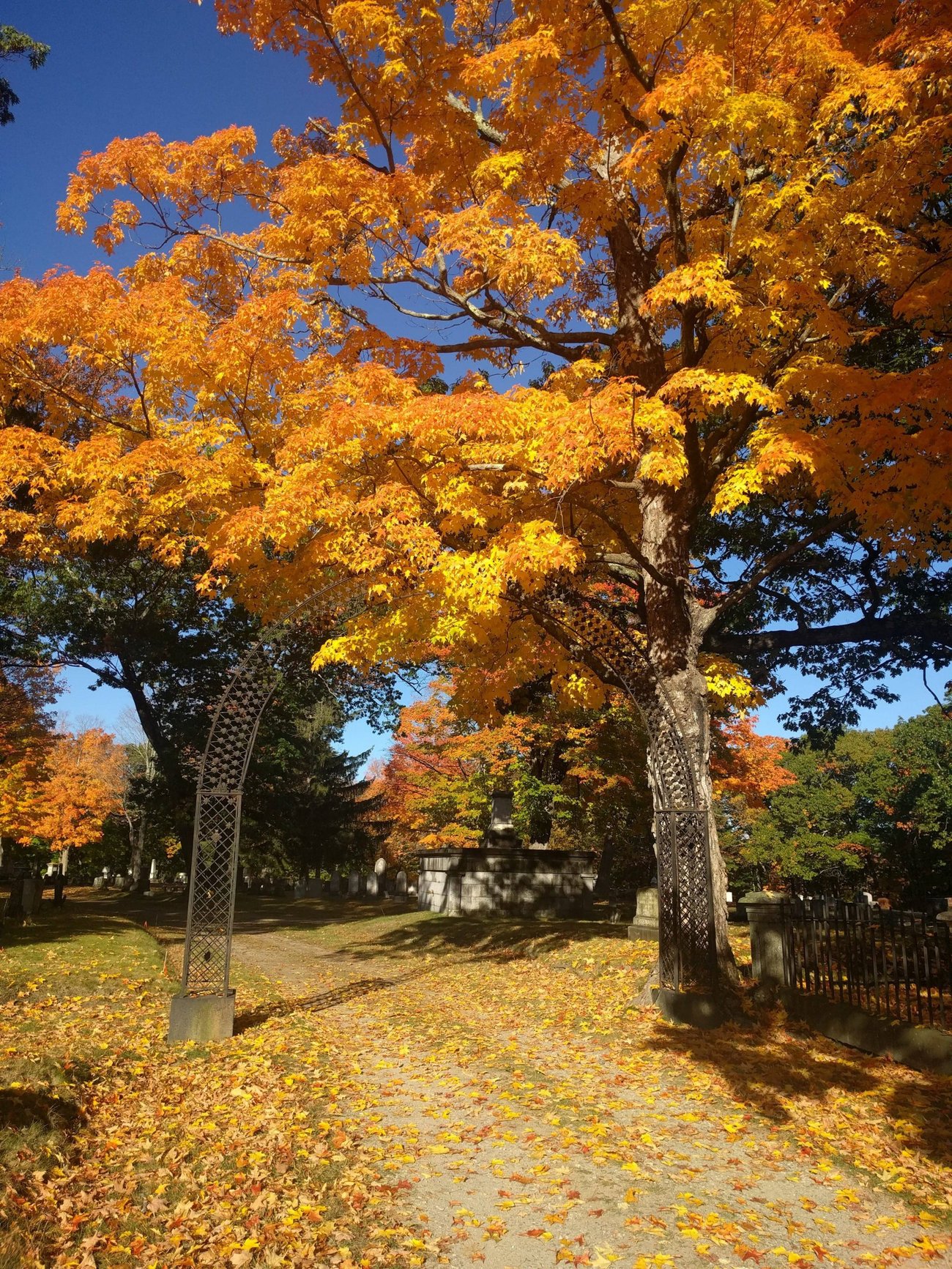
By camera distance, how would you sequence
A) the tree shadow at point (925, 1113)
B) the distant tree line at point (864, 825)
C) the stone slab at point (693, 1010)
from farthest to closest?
the distant tree line at point (864, 825)
the stone slab at point (693, 1010)
the tree shadow at point (925, 1113)

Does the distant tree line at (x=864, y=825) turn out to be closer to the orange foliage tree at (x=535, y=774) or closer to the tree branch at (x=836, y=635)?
the orange foliage tree at (x=535, y=774)

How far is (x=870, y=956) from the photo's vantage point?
831 cm

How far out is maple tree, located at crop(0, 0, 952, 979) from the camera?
28.2 ft

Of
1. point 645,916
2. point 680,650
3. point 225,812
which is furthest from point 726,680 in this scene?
point 225,812

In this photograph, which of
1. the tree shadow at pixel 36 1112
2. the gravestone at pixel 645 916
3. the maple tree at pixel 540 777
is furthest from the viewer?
the maple tree at pixel 540 777

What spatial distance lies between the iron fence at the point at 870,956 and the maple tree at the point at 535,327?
5.34 feet

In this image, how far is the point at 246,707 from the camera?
30.5ft

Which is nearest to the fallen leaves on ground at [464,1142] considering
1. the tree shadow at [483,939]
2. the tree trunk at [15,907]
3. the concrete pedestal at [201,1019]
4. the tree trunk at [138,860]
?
the concrete pedestal at [201,1019]

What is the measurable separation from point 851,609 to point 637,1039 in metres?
10.8

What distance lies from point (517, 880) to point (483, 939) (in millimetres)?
4440

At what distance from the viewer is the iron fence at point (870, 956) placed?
744 centimetres

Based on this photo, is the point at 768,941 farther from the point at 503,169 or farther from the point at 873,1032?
the point at 503,169

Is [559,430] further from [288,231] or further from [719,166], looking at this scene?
[288,231]

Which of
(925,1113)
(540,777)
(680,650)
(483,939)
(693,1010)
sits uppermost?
(680,650)
